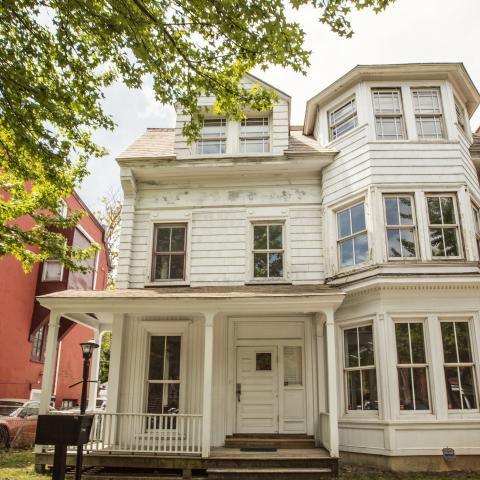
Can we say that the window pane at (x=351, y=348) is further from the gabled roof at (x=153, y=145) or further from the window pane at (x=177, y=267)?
the gabled roof at (x=153, y=145)

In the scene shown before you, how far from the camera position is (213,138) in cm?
1239

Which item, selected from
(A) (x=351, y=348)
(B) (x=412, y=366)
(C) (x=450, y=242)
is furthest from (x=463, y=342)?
(A) (x=351, y=348)

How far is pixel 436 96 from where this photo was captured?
11297 millimetres

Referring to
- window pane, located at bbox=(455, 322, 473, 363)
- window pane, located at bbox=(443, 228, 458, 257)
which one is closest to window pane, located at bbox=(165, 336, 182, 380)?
window pane, located at bbox=(455, 322, 473, 363)

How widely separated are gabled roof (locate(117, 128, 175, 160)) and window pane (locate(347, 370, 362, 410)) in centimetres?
690

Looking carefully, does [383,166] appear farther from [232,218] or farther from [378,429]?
[378,429]

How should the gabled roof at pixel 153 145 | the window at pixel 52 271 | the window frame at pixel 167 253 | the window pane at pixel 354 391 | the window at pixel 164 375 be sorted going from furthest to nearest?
the window at pixel 52 271, the gabled roof at pixel 153 145, the window frame at pixel 167 253, the window at pixel 164 375, the window pane at pixel 354 391

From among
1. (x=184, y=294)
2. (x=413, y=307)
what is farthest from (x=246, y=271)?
(x=413, y=307)

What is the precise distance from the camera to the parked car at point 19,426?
38.8ft

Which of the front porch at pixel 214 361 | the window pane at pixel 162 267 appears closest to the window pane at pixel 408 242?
the front porch at pixel 214 361

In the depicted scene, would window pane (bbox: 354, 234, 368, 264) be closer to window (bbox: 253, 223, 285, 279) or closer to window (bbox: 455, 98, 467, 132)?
window (bbox: 253, 223, 285, 279)

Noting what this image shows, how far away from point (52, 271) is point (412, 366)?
13897mm

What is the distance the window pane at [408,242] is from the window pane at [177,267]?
17.4 feet

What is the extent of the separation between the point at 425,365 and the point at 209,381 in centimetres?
443
